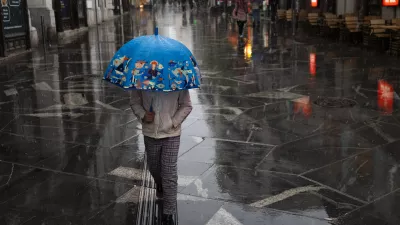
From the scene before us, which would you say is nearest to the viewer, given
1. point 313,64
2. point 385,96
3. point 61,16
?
point 385,96

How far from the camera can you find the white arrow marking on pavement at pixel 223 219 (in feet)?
14.5

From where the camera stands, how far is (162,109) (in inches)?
165

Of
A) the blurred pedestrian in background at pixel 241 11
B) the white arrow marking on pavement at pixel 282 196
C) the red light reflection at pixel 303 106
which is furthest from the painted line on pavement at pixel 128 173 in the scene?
the blurred pedestrian in background at pixel 241 11

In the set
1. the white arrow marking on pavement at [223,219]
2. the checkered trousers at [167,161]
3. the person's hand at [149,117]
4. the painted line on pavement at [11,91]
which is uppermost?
the person's hand at [149,117]

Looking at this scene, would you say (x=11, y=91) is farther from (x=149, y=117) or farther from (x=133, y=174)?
(x=149, y=117)

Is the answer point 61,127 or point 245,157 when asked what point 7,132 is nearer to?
point 61,127

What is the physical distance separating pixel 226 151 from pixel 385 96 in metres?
4.38

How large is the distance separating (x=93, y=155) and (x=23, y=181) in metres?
1.07

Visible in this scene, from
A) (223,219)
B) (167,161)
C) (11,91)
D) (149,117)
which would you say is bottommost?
(223,219)

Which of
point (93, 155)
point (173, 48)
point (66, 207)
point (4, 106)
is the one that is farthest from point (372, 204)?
point (4, 106)

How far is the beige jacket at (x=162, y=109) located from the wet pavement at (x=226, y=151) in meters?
0.86

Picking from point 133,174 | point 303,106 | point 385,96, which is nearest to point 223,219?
point 133,174

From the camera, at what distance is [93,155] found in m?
6.36

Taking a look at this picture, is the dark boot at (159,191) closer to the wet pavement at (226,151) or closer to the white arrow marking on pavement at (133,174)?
the wet pavement at (226,151)
